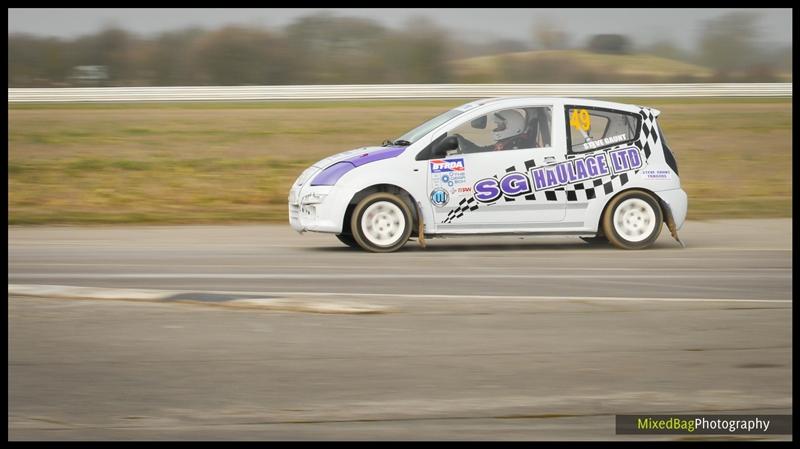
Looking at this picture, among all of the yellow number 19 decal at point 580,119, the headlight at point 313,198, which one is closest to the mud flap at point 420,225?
the headlight at point 313,198

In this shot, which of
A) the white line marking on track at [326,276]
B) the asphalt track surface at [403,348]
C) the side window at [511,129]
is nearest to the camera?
the asphalt track surface at [403,348]

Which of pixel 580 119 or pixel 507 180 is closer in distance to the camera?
pixel 507 180

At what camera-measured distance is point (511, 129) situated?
1278cm

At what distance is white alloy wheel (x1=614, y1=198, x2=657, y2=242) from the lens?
1302 centimetres

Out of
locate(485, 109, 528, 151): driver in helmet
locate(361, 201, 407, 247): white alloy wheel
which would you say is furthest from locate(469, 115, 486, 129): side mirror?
locate(361, 201, 407, 247): white alloy wheel

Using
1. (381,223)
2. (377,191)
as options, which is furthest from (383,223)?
(377,191)

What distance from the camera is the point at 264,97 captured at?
32656mm

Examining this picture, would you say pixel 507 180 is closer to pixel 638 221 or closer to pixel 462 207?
pixel 462 207

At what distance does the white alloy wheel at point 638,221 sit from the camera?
13023mm

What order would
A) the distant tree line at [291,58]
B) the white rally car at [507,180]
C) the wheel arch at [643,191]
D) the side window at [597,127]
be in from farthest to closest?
the distant tree line at [291,58] < the wheel arch at [643,191] < the side window at [597,127] < the white rally car at [507,180]

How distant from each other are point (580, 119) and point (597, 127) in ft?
0.78

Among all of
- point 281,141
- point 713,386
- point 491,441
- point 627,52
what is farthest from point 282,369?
point 627,52

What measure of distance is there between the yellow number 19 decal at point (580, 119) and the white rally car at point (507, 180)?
11 millimetres

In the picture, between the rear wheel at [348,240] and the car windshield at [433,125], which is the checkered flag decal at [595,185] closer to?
the car windshield at [433,125]
